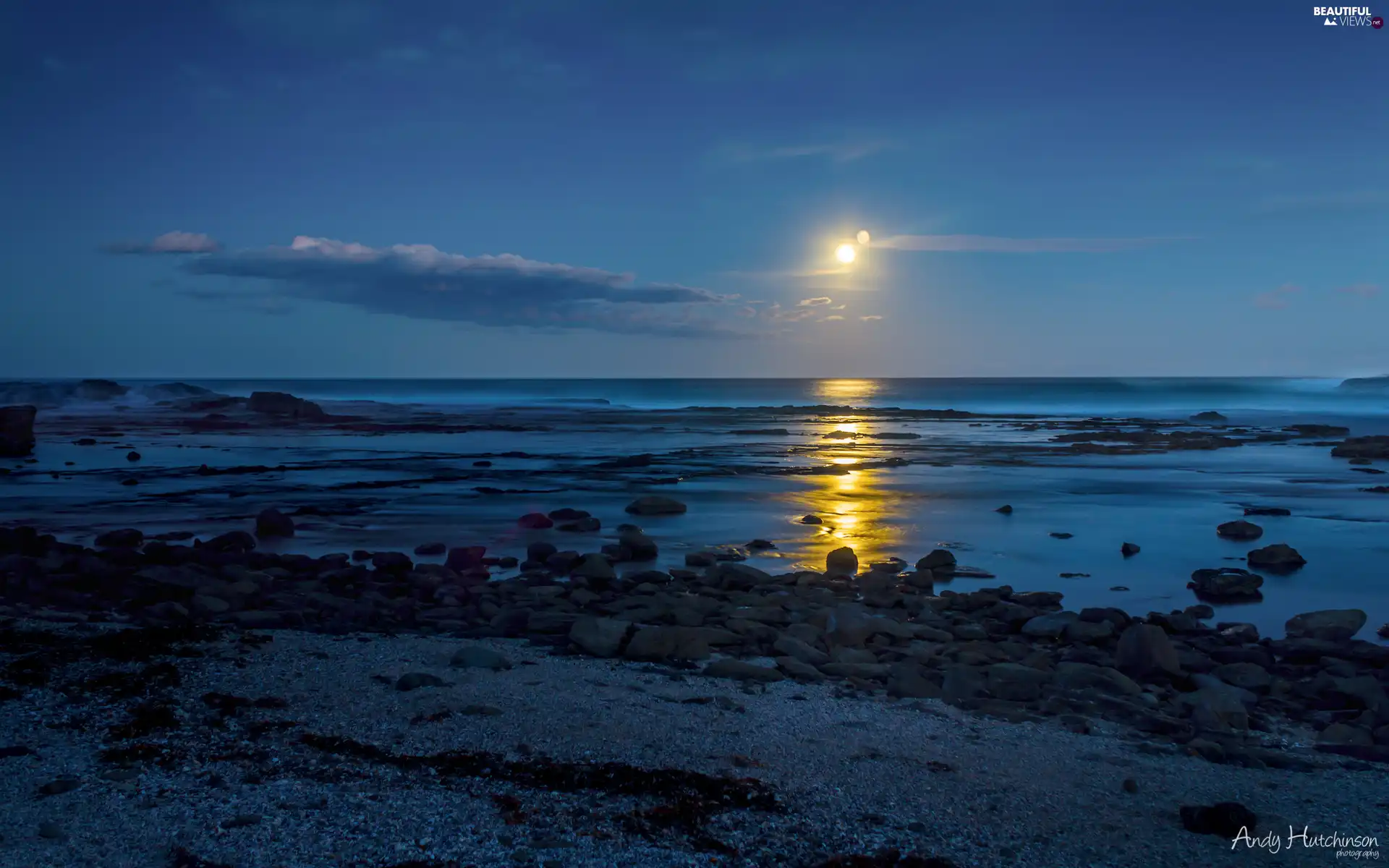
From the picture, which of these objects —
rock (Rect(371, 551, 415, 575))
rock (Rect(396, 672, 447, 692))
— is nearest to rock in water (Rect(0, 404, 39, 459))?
rock (Rect(371, 551, 415, 575))

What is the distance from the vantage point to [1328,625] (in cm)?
991

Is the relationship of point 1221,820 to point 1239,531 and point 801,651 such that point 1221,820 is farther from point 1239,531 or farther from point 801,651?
point 1239,531

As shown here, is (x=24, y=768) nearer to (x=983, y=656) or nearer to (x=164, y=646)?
(x=164, y=646)

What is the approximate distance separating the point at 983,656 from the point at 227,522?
14598 mm

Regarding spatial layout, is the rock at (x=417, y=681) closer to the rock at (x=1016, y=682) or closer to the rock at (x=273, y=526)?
the rock at (x=1016, y=682)

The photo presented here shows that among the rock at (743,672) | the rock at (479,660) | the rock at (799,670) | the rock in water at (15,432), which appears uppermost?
the rock in water at (15,432)

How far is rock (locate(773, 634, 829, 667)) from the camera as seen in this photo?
848 cm

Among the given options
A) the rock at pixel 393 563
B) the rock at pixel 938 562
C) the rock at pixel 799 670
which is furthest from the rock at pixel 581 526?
the rock at pixel 799 670

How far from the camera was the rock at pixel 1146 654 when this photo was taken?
331 inches

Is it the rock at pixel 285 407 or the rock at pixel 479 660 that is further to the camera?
the rock at pixel 285 407

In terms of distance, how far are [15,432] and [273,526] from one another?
76.6 feet

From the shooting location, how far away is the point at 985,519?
19.2 metres

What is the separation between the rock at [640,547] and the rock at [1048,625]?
6105 mm

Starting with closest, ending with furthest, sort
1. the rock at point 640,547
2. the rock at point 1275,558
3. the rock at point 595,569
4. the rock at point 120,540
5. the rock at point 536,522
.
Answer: the rock at point 595,569, the rock at point 1275,558, the rock at point 640,547, the rock at point 120,540, the rock at point 536,522
